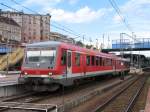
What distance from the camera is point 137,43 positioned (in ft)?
289

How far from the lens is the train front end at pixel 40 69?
2112 cm

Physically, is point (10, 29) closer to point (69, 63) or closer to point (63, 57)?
point (69, 63)

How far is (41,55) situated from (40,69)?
3.35 ft

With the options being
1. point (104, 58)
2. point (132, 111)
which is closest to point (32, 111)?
point (132, 111)

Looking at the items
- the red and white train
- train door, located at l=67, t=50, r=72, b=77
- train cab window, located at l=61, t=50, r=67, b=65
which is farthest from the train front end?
train door, located at l=67, t=50, r=72, b=77

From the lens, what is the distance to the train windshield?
21.7 meters

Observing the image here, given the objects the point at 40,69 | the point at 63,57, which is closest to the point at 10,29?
the point at 63,57

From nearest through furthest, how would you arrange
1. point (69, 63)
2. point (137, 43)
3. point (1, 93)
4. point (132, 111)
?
point (132, 111), point (1, 93), point (69, 63), point (137, 43)

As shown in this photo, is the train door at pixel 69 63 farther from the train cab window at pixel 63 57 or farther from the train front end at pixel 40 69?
the train front end at pixel 40 69

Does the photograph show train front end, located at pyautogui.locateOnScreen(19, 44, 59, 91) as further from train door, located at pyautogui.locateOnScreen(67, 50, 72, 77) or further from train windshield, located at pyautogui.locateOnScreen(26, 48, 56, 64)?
train door, located at pyautogui.locateOnScreen(67, 50, 72, 77)

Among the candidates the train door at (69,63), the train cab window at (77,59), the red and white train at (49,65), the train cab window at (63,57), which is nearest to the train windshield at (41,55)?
the red and white train at (49,65)

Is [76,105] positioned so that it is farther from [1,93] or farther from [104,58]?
[104,58]

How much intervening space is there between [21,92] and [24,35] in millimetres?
101660

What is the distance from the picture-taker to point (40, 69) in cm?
2144
